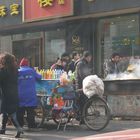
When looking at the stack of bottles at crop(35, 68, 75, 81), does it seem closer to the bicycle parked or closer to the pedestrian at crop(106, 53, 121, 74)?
the bicycle parked

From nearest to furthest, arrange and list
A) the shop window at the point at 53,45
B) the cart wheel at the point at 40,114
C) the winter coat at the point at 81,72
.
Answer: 1. the cart wheel at the point at 40,114
2. the winter coat at the point at 81,72
3. the shop window at the point at 53,45

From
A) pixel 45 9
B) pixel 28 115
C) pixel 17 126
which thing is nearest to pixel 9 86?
pixel 17 126

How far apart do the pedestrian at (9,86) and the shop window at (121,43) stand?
4.23 meters

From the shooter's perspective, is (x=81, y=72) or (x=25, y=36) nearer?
(x=81, y=72)

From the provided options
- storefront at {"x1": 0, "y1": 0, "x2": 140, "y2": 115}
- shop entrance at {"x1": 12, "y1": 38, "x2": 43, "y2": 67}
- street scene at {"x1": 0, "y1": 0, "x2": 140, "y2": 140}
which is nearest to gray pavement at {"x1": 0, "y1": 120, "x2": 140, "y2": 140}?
street scene at {"x1": 0, "y1": 0, "x2": 140, "y2": 140}

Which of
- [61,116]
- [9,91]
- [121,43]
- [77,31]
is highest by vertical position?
[77,31]

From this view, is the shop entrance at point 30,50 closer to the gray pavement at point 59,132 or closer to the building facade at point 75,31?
the building facade at point 75,31

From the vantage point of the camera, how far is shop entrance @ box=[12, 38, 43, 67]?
18.2m

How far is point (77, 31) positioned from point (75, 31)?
0.29 feet

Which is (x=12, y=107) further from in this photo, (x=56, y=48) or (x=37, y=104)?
(x=56, y=48)

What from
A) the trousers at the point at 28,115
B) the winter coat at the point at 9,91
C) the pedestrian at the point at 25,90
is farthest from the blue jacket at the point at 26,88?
the winter coat at the point at 9,91

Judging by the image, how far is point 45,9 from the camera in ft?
54.9

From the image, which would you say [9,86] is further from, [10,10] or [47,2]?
[10,10]

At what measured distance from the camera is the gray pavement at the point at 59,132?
10664mm
